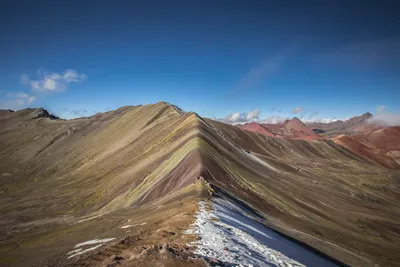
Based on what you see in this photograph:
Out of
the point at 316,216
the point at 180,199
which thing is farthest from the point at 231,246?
the point at 316,216

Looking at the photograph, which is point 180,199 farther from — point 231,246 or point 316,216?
point 316,216

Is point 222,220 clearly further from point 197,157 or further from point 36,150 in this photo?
point 36,150

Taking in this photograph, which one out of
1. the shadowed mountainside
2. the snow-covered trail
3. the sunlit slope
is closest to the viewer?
the snow-covered trail

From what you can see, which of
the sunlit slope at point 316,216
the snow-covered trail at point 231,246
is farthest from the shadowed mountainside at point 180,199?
the snow-covered trail at point 231,246

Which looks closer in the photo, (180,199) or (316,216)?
(180,199)

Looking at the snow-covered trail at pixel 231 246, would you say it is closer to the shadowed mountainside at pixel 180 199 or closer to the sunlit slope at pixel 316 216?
the shadowed mountainside at pixel 180 199

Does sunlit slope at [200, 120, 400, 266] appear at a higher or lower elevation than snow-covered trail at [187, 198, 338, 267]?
lower

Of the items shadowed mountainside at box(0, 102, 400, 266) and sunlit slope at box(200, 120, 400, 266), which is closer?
shadowed mountainside at box(0, 102, 400, 266)

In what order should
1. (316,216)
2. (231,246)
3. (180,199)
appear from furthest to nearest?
(316,216), (180,199), (231,246)

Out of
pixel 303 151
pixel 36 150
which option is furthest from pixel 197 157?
pixel 36 150

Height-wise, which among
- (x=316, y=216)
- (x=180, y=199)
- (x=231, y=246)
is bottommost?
(x=316, y=216)

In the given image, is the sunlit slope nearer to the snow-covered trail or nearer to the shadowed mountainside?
the shadowed mountainside

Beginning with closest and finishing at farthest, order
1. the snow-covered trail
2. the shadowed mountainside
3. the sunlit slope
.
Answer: the snow-covered trail < the shadowed mountainside < the sunlit slope

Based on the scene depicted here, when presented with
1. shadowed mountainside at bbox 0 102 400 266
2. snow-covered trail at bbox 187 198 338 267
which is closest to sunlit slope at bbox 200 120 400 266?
shadowed mountainside at bbox 0 102 400 266
